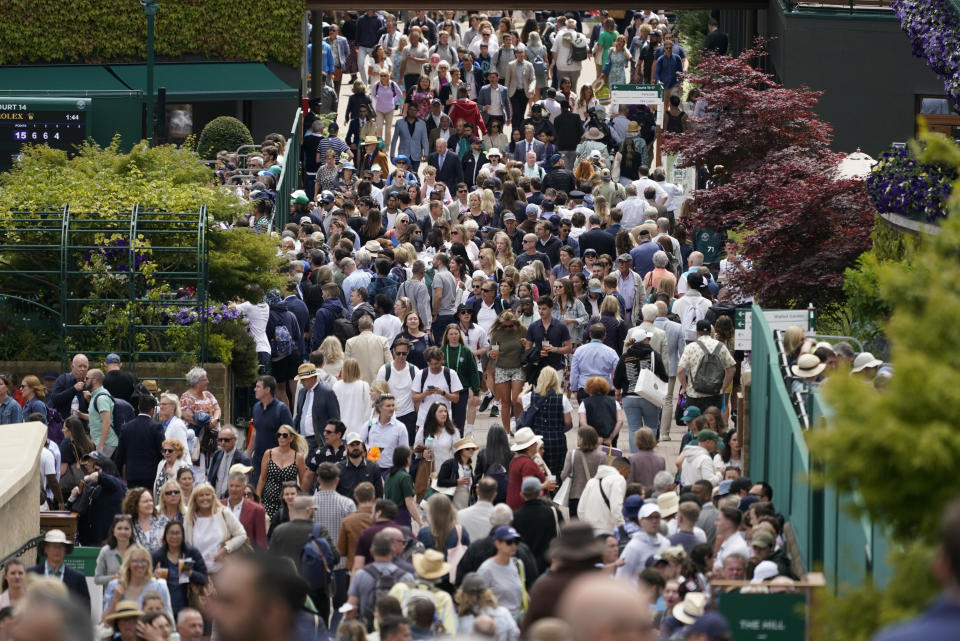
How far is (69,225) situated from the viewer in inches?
776

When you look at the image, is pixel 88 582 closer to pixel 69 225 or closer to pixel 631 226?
pixel 69 225

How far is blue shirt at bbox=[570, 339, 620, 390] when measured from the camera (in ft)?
57.7

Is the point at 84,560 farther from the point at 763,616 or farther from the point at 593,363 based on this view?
the point at 593,363

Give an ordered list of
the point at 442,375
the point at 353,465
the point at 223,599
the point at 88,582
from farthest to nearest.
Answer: the point at 442,375 < the point at 353,465 < the point at 88,582 < the point at 223,599

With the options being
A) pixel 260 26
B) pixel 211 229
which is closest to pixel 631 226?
pixel 211 229

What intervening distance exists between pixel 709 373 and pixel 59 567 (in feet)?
23.2

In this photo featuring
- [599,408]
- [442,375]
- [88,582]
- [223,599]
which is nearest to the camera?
[223,599]

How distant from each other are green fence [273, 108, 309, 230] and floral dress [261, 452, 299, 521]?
33.7 feet

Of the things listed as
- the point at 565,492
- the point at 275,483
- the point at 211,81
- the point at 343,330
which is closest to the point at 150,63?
the point at 211,81

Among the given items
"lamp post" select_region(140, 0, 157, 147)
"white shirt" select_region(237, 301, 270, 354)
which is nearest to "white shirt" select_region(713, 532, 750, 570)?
"white shirt" select_region(237, 301, 270, 354)

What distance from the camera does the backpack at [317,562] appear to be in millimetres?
12219

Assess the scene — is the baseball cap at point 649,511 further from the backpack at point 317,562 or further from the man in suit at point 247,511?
the man in suit at point 247,511

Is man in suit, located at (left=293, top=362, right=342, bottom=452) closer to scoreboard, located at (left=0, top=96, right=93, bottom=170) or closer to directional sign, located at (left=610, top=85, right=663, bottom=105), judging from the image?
scoreboard, located at (left=0, top=96, right=93, bottom=170)

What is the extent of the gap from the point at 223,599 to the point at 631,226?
19.2 metres
